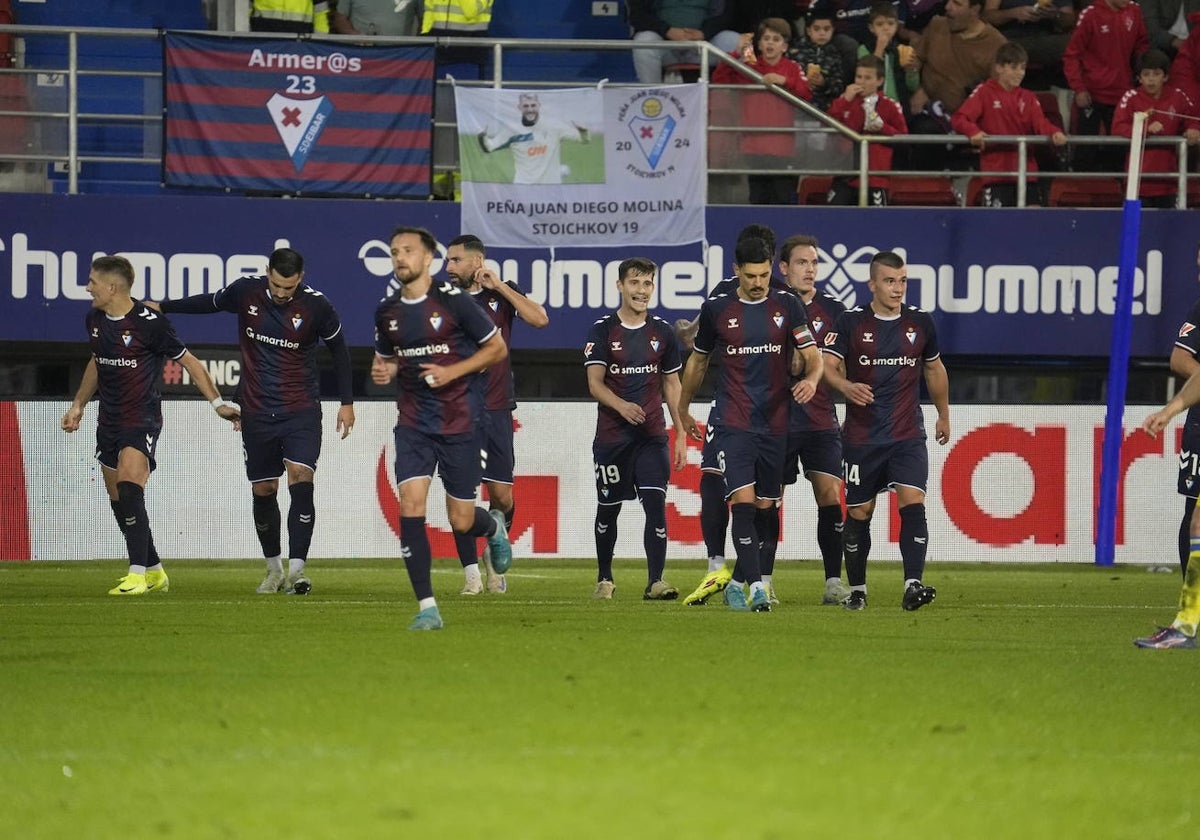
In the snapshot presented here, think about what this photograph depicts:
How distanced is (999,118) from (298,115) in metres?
6.65

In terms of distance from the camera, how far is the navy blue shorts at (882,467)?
37.6 feet

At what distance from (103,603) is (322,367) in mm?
7339

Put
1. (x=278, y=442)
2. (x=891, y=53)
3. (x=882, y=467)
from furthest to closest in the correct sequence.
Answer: (x=891, y=53) → (x=278, y=442) → (x=882, y=467)

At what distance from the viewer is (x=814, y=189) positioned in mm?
18203

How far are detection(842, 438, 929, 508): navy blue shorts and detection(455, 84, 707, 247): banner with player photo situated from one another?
6.00 m

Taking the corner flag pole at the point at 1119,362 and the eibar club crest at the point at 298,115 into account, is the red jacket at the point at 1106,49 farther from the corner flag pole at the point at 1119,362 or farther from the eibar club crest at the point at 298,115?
the eibar club crest at the point at 298,115

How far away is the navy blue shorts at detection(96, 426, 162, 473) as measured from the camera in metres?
12.6

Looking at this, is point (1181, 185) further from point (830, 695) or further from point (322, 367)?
point (830, 695)

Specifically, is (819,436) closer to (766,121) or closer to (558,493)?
(558,493)

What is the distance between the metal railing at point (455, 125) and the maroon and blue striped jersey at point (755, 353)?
665 cm

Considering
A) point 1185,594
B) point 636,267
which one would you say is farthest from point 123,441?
point 1185,594

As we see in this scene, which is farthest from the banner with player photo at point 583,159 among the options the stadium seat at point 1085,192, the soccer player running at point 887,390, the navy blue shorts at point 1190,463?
the navy blue shorts at point 1190,463

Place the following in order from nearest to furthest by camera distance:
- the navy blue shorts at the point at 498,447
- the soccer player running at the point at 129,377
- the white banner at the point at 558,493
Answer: the soccer player running at the point at 129,377, the navy blue shorts at the point at 498,447, the white banner at the point at 558,493

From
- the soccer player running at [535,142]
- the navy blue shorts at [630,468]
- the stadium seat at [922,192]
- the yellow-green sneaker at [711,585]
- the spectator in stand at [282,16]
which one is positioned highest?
the spectator in stand at [282,16]
